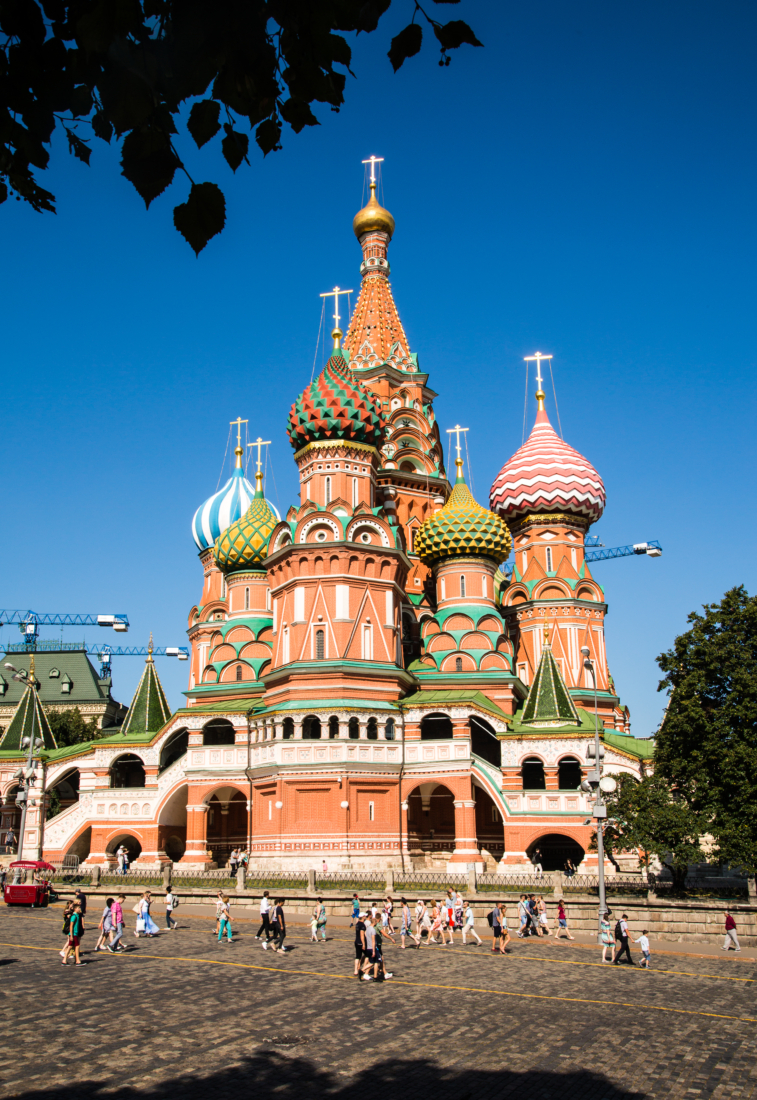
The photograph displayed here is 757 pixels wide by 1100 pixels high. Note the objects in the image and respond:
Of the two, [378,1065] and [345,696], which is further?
[345,696]

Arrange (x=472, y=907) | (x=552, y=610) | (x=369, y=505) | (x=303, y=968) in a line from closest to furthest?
(x=303, y=968), (x=472, y=907), (x=369, y=505), (x=552, y=610)

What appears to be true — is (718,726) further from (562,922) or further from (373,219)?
(373,219)

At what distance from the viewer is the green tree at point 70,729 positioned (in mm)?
51906

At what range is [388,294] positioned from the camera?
47438 millimetres

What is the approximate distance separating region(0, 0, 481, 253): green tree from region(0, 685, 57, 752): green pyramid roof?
134ft

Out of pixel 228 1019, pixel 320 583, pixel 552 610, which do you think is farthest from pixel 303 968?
pixel 552 610

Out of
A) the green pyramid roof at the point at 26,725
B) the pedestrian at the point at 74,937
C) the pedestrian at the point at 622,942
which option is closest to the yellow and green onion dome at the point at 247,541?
the green pyramid roof at the point at 26,725

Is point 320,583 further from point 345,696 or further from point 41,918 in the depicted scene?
point 41,918

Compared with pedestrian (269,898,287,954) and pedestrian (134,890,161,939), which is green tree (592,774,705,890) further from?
pedestrian (134,890,161,939)

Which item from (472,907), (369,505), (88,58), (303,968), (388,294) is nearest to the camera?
(88,58)

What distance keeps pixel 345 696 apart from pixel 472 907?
11.1 m

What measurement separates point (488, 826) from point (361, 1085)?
2693 cm

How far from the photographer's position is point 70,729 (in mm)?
52625

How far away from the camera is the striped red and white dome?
43.5 metres
